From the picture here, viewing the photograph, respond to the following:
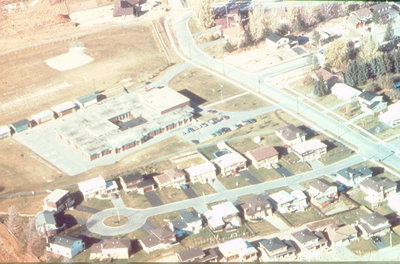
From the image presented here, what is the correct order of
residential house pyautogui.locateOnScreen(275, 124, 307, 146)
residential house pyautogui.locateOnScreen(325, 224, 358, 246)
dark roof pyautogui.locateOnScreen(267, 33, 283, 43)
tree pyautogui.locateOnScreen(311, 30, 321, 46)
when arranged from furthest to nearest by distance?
dark roof pyautogui.locateOnScreen(267, 33, 283, 43) → tree pyautogui.locateOnScreen(311, 30, 321, 46) → residential house pyautogui.locateOnScreen(275, 124, 307, 146) → residential house pyautogui.locateOnScreen(325, 224, 358, 246)

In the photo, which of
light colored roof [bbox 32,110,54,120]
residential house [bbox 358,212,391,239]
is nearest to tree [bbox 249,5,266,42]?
light colored roof [bbox 32,110,54,120]

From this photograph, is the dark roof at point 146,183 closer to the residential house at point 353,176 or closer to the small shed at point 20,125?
the residential house at point 353,176

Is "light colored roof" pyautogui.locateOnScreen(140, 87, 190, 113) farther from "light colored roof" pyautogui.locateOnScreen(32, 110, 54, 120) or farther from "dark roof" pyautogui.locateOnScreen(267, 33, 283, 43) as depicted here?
"dark roof" pyautogui.locateOnScreen(267, 33, 283, 43)

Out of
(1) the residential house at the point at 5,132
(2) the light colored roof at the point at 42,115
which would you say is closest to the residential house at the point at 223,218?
(2) the light colored roof at the point at 42,115

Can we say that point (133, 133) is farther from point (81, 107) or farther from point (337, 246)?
point (337, 246)

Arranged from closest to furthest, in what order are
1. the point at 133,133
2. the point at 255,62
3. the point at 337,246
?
the point at 337,246
the point at 133,133
the point at 255,62

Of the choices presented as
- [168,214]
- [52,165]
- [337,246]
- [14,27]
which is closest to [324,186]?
[337,246]
